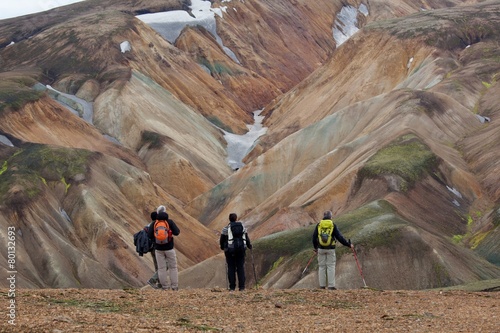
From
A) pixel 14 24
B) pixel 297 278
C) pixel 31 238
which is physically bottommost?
pixel 297 278

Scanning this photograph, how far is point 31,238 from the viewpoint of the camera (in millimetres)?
62000

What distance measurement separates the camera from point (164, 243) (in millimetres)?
23828

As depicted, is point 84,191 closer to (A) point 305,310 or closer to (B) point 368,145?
(B) point 368,145

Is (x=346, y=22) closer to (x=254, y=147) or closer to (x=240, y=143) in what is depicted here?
(x=240, y=143)

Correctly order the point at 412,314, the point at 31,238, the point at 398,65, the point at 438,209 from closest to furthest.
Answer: the point at 412,314, the point at 438,209, the point at 31,238, the point at 398,65

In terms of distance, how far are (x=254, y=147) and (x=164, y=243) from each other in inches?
3263

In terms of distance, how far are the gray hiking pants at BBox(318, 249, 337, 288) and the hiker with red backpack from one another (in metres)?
3.84

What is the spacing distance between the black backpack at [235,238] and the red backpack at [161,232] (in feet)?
4.92

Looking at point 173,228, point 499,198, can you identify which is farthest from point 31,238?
point 173,228

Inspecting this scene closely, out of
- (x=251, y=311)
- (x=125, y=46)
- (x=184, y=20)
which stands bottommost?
(x=251, y=311)

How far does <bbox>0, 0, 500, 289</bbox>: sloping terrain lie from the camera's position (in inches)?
1948

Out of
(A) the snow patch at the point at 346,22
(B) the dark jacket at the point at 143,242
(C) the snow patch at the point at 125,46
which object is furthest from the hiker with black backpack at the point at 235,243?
(A) the snow patch at the point at 346,22

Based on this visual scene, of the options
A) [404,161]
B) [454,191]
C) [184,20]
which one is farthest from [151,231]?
[184,20]

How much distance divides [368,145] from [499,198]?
48.8 ft
